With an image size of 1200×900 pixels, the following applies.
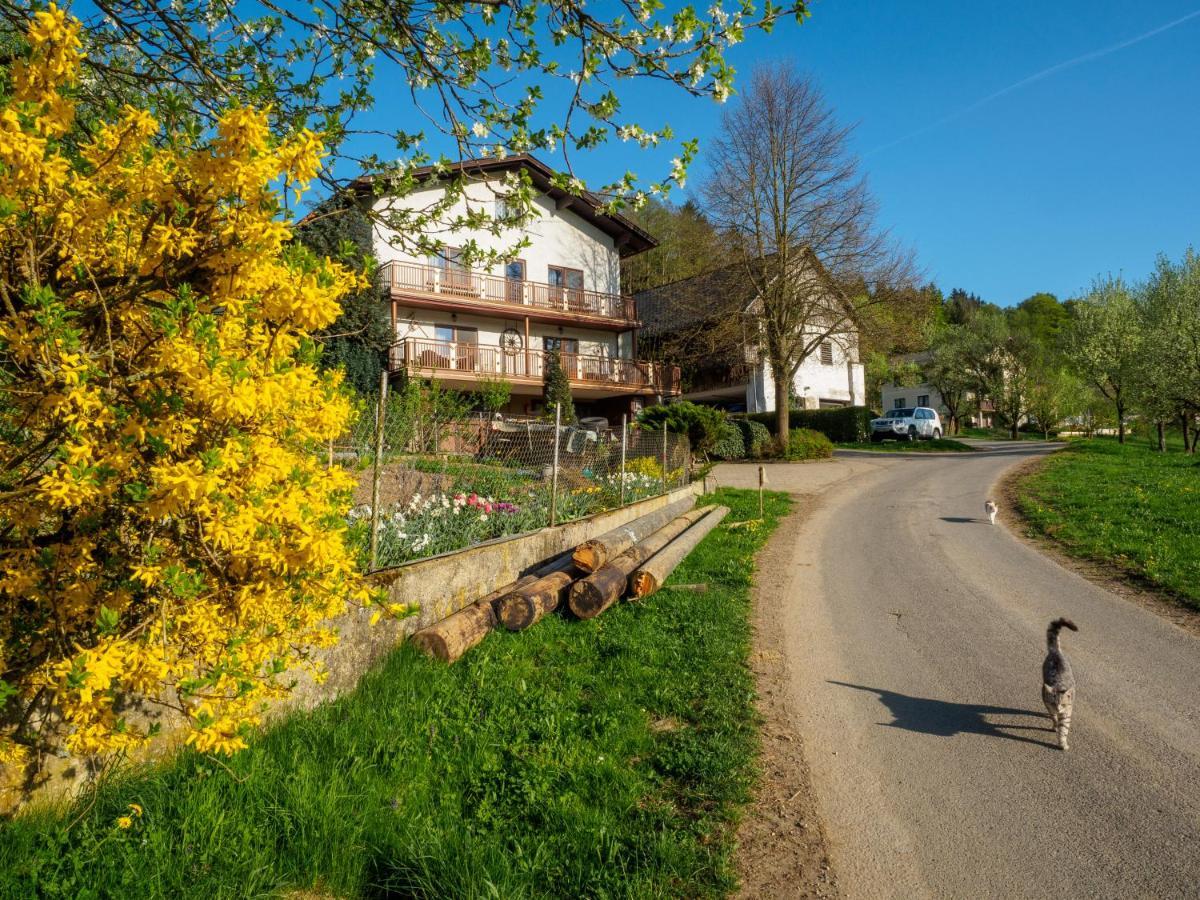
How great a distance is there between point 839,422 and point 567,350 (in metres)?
15.4

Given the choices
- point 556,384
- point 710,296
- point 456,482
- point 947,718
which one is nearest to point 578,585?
point 456,482

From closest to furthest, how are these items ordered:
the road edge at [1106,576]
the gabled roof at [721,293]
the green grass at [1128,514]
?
the road edge at [1106,576], the green grass at [1128,514], the gabled roof at [721,293]

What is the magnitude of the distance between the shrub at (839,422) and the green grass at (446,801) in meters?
32.1

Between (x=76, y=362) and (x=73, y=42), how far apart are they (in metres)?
1.22

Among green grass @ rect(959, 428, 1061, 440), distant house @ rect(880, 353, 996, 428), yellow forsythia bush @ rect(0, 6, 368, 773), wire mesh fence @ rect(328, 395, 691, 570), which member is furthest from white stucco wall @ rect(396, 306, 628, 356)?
distant house @ rect(880, 353, 996, 428)

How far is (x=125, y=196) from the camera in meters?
2.89

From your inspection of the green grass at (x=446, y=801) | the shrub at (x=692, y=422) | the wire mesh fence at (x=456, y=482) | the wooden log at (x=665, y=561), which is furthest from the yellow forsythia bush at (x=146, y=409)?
the shrub at (x=692, y=422)

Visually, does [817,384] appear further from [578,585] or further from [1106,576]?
[578,585]

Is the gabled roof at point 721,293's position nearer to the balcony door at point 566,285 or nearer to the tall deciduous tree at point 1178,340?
the balcony door at point 566,285

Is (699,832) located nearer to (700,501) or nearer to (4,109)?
(4,109)

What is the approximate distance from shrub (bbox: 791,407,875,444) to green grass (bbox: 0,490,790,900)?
3209 cm

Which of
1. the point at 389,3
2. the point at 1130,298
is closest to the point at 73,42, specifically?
the point at 389,3

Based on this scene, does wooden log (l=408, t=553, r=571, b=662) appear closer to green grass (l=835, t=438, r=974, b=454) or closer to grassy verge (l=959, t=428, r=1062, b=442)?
green grass (l=835, t=438, r=974, b=454)

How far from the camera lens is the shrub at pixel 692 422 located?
20016 mm
